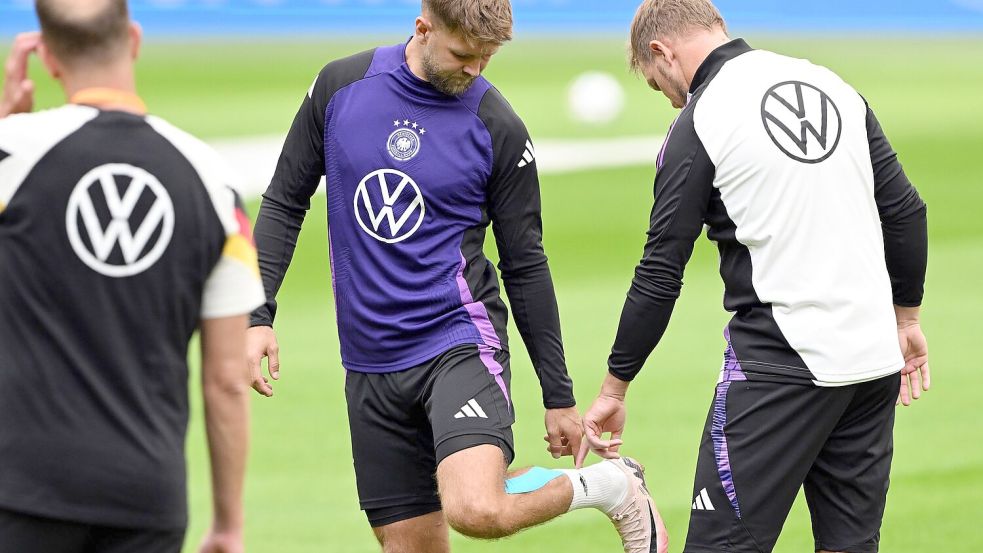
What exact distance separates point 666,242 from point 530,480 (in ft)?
3.16

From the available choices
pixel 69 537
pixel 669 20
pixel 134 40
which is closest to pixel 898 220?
pixel 669 20

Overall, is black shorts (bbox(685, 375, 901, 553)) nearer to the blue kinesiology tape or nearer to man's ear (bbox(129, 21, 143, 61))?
the blue kinesiology tape

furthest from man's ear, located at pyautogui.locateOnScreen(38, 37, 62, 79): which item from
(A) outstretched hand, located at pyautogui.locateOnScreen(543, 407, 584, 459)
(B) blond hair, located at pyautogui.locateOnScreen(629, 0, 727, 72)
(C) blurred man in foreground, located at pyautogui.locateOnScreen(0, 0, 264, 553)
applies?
(A) outstretched hand, located at pyautogui.locateOnScreen(543, 407, 584, 459)

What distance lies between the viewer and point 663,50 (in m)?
4.54

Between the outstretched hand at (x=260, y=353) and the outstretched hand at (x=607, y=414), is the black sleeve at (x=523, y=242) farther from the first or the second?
the outstretched hand at (x=260, y=353)

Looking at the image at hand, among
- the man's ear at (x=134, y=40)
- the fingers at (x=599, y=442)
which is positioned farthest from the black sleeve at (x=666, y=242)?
the man's ear at (x=134, y=40)

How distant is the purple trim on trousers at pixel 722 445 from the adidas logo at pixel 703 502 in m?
0.07

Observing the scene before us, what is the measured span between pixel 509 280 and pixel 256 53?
2613 centimetres

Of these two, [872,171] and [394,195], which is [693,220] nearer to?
[872,171]

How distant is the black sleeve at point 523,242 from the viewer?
4.76 metres

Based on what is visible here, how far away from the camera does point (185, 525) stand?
306 centimetres

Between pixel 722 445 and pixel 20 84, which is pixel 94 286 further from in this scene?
pixel 722 445

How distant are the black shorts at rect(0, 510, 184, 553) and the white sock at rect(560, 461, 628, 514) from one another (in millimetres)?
2124

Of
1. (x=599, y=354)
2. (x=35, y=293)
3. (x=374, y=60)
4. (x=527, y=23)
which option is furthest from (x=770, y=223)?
A: (x=527, y=23)
